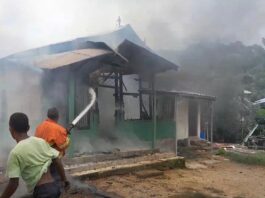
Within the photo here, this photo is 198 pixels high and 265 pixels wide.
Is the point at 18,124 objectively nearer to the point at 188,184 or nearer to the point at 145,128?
the point at 188,184

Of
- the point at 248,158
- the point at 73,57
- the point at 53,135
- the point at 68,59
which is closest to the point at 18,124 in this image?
the point at 53,135

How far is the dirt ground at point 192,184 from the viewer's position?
819 centimetres

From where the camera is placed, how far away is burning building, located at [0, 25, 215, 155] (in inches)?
380

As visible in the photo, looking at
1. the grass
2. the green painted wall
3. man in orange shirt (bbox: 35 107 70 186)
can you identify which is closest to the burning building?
the green painted wall

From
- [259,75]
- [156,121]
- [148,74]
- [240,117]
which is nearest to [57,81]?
[148,74]

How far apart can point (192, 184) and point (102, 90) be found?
15.4ft

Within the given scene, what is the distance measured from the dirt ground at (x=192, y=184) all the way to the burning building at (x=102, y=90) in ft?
5.62

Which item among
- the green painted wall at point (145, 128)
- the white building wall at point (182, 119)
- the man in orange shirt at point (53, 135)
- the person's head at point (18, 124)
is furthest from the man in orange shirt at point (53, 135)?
the white building wall at point (182, 119)

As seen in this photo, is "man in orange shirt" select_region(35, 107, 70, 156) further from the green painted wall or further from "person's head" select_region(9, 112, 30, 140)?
the green painted wall

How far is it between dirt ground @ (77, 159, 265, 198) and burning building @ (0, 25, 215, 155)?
171 centimetres

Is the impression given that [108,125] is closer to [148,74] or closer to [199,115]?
[148,74]

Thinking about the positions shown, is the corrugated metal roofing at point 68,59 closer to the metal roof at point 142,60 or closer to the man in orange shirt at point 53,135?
the metal roof at point 142,60

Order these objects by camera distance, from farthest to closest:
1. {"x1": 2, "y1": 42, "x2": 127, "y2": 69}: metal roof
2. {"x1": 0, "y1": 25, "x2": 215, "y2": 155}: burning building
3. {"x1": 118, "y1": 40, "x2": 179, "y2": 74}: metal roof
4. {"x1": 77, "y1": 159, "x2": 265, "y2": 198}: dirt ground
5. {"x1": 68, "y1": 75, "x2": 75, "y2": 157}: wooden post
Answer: {"x1": 118, "y1": 40, "x2": 179, "y2": 74}: metal roof
{"x1": 0, "y1": 25, "x2": 215, "y2": 155}: burning building
{"x1": 68, "y1": 75, "x2": 75, "y2": 157}: wooden post
{"x1": 2, "y1": 42, "x2": 127, "y2": 69}: metal roof
{"x1": 77, "y1": 159, "x2": 265, "y2": 198}: dirt ground

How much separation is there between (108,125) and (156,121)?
208 cm
